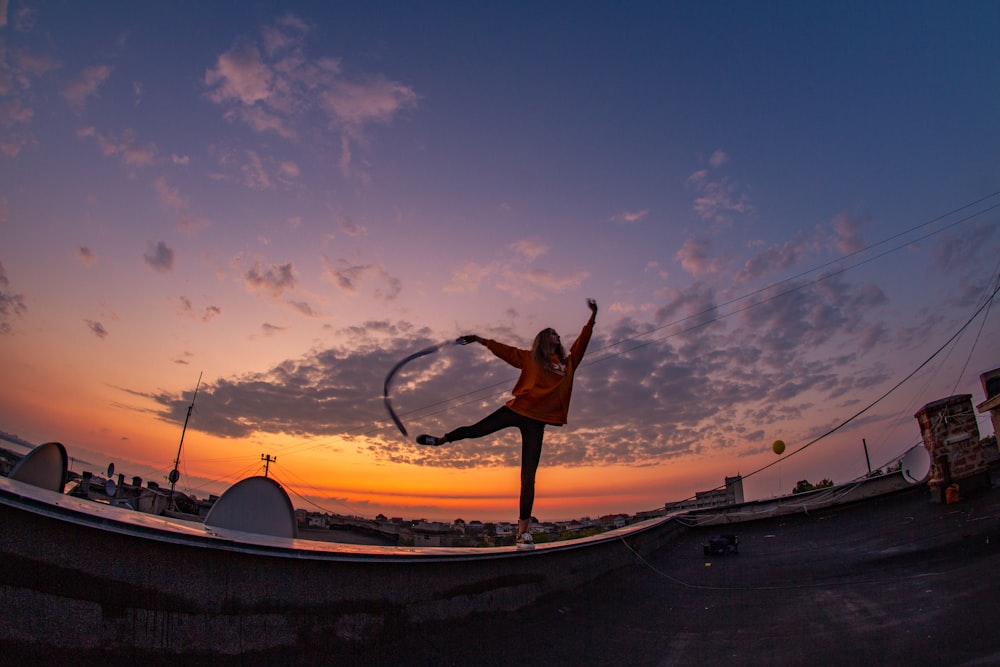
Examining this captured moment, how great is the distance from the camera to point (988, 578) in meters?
4.23

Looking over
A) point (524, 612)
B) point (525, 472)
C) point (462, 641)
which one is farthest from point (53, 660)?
point (525, 472)

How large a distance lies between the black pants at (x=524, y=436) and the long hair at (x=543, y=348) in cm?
66

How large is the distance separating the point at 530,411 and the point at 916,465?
10196mm

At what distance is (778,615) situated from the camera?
4172 millimetres

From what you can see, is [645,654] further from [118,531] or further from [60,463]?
[60,463]

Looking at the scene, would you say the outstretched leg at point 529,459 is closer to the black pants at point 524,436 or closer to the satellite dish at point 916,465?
the black pants at point 524,436

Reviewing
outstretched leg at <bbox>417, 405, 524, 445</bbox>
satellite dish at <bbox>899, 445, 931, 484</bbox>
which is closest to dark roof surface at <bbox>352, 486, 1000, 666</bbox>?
outstretched leg at <bbox>417, 405, 524, 445</bbox>

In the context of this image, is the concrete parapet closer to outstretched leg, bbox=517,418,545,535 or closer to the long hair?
outstretched leg, bbox=517,418,545,535

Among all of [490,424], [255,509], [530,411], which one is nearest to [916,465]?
[530,411]

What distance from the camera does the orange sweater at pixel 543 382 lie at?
215 inches

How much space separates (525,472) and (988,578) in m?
4.15

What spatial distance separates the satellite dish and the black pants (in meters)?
9.16

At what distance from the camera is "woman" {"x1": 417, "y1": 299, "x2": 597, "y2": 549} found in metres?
5.43

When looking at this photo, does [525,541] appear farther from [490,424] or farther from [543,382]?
[543,382]
